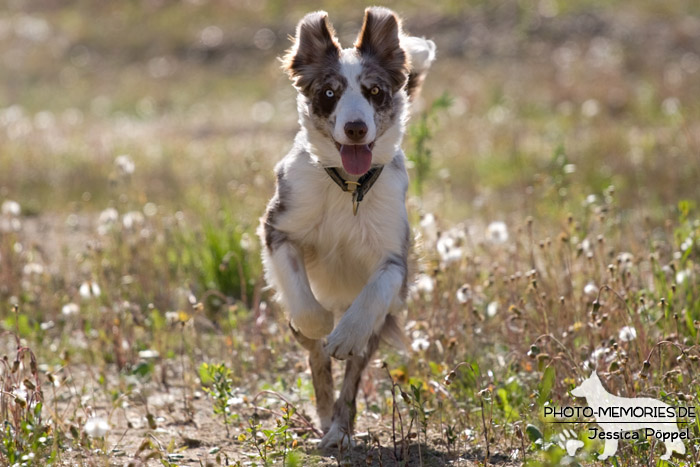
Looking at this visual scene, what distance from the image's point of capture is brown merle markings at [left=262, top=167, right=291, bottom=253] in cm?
486

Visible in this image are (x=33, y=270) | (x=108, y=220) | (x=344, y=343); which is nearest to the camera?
(x=344, y=343)

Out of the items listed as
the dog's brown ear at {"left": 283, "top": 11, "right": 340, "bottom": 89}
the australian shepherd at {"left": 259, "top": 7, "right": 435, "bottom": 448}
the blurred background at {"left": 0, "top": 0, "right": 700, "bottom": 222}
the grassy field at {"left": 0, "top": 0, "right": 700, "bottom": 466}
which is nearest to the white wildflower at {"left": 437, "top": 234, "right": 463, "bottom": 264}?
the grassy field at {"left": 0, "top": 0, "right": 700, "bottom": 466}

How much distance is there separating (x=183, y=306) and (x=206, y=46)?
782 inches

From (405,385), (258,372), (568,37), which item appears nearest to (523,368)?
(405,385)

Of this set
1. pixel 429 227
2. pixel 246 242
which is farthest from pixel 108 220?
pixel 429 227

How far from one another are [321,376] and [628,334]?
5.54 ft

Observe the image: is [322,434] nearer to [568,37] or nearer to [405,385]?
[405,385]

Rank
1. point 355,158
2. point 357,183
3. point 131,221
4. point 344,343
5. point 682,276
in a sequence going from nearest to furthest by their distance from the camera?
point 344,343 < point 355,158 < point 357,183 < point 682,276 < point 131,221

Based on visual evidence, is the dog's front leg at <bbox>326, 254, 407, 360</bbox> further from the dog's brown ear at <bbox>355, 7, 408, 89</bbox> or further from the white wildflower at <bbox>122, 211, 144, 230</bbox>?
the white wildflower at <bbox>122, 211, 144, 230</bbox>

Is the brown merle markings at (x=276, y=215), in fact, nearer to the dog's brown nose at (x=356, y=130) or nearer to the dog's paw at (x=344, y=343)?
the dog's brown nose at (x=356, y=130)

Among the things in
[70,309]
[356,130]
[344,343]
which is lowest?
[344,343]

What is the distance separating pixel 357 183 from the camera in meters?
4.72

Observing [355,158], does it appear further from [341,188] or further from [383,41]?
[383,41]

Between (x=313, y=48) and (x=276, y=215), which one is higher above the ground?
(x=313, y=48)
